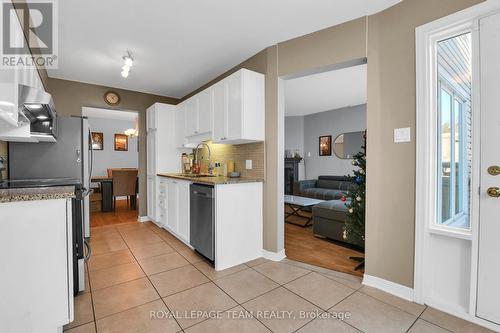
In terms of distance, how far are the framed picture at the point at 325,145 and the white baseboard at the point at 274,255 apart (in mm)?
4299

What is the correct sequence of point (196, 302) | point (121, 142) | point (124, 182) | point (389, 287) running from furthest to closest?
1. point (121, 142)
2. point (124, 182)
3. point (389, 287)
4. point (196, 302)

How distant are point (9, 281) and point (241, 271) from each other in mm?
1763

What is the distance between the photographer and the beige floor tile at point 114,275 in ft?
7.18

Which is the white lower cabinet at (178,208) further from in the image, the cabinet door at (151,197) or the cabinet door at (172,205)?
the cabinet door at (151,197)

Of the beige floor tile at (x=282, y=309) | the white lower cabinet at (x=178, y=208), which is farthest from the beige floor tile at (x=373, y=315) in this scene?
the white lower cabinet at (x=178, y=208)

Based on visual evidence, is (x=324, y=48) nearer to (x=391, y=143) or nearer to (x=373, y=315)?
(x=391, y=143)

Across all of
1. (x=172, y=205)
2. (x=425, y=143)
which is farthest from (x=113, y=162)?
(x=425, y=143)

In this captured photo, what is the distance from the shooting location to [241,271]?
2441 mm

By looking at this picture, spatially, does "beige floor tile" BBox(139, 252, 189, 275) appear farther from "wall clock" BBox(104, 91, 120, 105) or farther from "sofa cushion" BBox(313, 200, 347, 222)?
"wall clock" BBox(104, 91, 120, 105)

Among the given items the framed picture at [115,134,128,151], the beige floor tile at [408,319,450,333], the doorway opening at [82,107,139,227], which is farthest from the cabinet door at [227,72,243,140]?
the framed picture at [115,134,128,151]

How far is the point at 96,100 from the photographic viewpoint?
403 cm

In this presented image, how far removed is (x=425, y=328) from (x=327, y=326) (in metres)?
0.67

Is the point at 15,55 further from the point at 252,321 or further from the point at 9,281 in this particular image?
the point at 252,321

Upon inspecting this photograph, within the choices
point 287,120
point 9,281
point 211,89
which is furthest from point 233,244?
point 287,120
